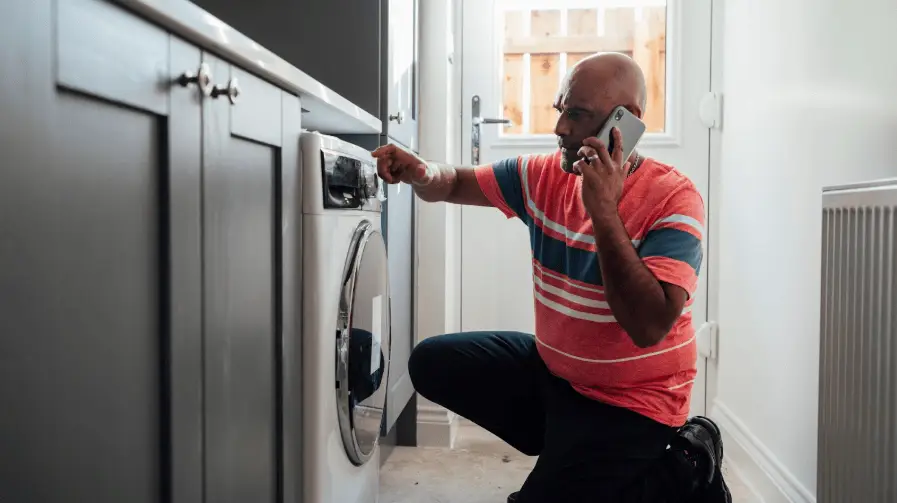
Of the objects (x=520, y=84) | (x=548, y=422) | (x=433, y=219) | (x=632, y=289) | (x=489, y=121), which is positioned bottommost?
(x=548, y=422)

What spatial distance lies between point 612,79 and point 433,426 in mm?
1425

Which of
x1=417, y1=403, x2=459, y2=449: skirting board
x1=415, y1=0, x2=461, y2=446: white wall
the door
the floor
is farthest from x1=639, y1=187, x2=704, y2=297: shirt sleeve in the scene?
x1=417, y1=403, x2=459, y2=449: skirting board

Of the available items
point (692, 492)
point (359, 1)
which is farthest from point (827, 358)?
point (359, 1)

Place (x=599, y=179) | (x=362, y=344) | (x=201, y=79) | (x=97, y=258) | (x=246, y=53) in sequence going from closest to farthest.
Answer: (x=97, y=258), (x=201, y=79), (x=246, y=53), (x=599, y=179), (x=362, y=344)

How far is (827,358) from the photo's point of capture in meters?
1.17

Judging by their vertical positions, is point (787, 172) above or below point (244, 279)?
above

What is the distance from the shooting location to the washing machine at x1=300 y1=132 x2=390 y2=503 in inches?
48.0

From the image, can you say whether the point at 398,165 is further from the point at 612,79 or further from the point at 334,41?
the point at 334,41

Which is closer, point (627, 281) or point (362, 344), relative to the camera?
point (627, 281)

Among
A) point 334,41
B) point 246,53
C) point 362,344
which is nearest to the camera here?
point 246,53

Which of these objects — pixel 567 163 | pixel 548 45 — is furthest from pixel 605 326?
pixel 548 45

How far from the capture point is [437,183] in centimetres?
159

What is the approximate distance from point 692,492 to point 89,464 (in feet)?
3.42

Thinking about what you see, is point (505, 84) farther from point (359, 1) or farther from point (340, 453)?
point (340, 453)
